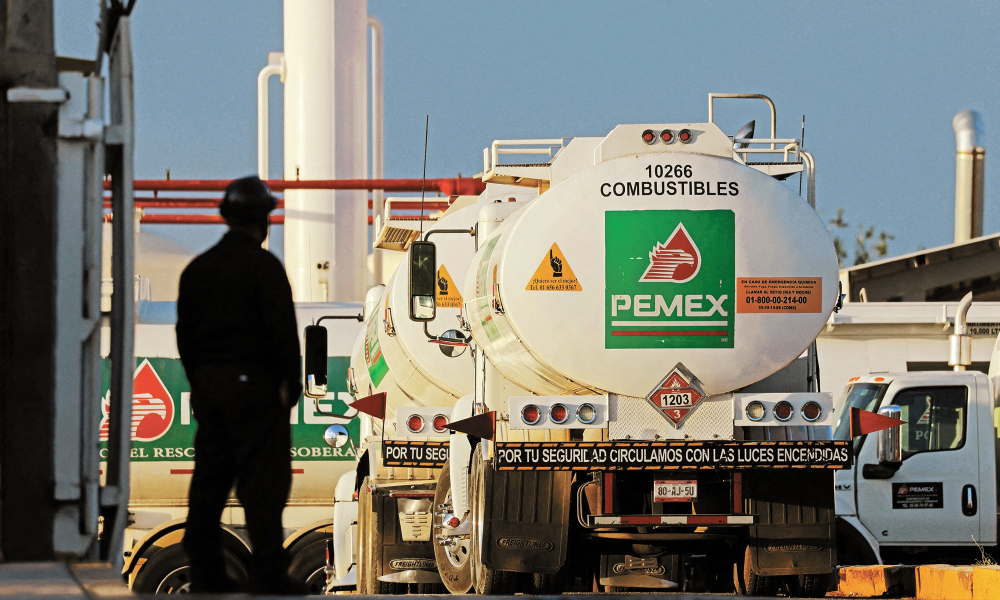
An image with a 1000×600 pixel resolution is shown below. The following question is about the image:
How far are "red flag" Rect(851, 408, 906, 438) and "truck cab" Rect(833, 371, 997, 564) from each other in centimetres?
293

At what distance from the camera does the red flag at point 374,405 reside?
1195cm

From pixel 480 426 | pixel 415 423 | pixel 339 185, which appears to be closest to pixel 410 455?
pixel 415 423

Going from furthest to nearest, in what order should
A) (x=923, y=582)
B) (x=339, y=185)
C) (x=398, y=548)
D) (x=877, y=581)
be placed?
(x=339, y=185), (x=398, y=548), (x=877, y=581), (x=923, y=582)

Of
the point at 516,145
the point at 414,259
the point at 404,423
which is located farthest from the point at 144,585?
the point at 516,145

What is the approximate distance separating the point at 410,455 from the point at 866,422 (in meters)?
3.61

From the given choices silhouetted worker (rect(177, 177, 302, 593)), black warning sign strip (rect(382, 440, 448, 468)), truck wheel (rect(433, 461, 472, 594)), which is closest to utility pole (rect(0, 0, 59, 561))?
silhouetted worker (rect(177, 177, 302, 593))

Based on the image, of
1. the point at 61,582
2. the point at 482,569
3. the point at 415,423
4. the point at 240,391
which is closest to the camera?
the point at 61,582

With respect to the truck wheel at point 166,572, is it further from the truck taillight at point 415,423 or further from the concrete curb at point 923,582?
the concrete curb at point 923,582

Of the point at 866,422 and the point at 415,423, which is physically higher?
the point at 866,422

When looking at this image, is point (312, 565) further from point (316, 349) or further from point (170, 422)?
point (316, 349)

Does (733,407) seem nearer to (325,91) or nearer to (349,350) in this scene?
(349,350)

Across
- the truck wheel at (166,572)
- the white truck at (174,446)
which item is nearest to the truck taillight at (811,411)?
the truck wheel at (166,572)

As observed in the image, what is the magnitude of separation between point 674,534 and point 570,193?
217 cm

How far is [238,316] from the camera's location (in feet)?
17.2
